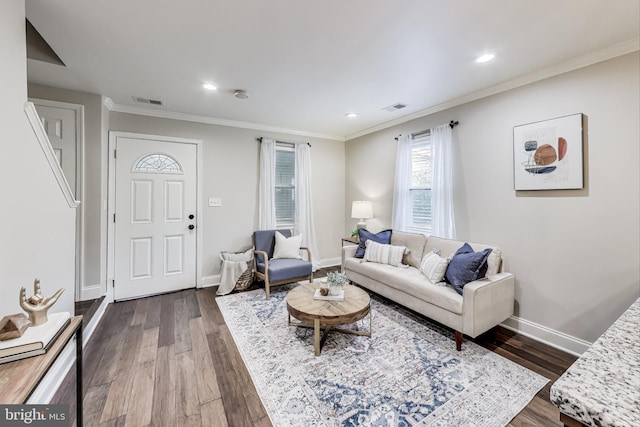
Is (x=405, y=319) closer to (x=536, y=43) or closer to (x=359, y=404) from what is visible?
(x=359, y=404)

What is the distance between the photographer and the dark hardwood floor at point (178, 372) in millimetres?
1670

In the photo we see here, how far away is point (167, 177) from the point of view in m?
3.78

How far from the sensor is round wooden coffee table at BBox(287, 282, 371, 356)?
7.49 ft

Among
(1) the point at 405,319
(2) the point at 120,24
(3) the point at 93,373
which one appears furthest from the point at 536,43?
(3) the point at 93,373

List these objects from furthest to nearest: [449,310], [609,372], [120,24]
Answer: [449,310]
[120,24]
[609,372]

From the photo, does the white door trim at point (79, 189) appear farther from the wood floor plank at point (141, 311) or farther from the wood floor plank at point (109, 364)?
the wood floor plank at point (109, 364)

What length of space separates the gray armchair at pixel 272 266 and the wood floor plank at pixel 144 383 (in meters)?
1.38

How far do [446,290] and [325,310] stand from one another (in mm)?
1178

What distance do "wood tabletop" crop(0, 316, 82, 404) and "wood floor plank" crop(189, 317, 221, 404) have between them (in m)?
1.03

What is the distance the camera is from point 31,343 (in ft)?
3.52

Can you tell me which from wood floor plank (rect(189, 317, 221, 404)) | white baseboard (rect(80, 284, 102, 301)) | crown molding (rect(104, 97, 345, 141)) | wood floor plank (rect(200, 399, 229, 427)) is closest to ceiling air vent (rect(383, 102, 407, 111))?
crown molding (rect(104, 97, 345, 141))

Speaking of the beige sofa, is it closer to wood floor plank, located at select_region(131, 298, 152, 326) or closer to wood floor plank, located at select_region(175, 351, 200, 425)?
wood floor plank, located at select_region(175, 351, 200, 425)

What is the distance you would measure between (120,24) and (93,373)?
2.58 meters

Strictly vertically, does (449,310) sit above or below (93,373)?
above
